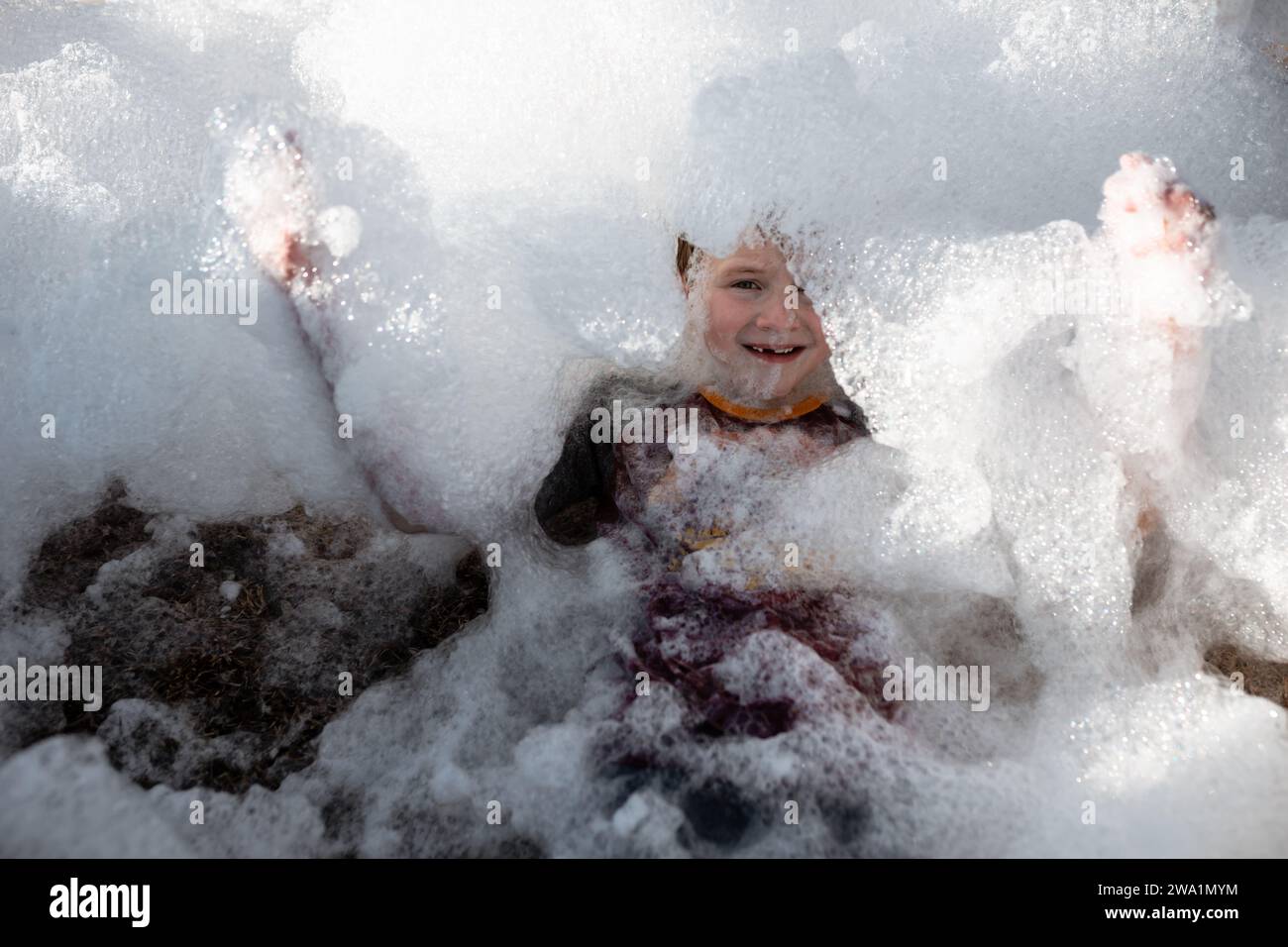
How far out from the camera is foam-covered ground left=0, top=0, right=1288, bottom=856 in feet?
3.88

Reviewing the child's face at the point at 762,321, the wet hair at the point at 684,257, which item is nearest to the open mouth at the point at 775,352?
the child's face at the point at 762,321

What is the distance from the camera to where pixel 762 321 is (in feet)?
4.42

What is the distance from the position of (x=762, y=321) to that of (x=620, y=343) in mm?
207

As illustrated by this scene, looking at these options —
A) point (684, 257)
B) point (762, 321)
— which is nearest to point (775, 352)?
point (762, 321)

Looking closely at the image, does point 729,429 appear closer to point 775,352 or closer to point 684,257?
point 775,352

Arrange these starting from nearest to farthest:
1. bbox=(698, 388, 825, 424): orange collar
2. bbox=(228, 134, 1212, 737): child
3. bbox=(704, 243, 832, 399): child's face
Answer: bbox=(228, 134, 1212, 737): child, bbox=(704, 243, 832, 399): child's face, bbox=(698, 388, 825, 424): orange collar

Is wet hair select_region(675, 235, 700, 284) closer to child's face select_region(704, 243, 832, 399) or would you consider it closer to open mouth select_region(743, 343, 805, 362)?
child's face select_region(704, 243, 832, 399)

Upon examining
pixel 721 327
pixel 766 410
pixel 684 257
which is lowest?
pixel 766 410

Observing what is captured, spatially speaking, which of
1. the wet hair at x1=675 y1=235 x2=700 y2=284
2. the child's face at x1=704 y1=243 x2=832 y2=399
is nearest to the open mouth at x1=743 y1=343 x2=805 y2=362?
the child's face at x1=704 y1=243 x2=832 y2=399

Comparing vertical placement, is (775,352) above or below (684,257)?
below

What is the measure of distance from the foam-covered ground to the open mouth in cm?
10

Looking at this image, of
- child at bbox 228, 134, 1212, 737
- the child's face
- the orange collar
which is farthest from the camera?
the orange collar

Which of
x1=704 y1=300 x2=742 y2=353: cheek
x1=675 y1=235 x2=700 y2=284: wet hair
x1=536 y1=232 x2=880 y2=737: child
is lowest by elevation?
x1=536 y1=232 x2=880 y2=737: child

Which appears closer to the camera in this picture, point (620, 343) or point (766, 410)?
point (620, 343)
